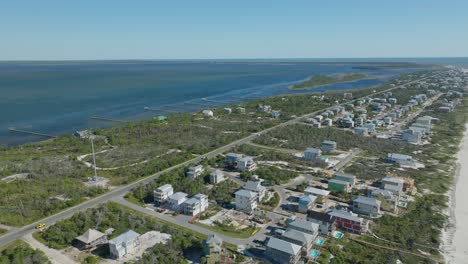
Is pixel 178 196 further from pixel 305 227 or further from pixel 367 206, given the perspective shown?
pixel 367 206

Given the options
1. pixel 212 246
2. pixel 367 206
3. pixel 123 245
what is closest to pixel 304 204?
pixel 367 206

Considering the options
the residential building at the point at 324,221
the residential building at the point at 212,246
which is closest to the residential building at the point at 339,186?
the residential building at the point at 324,221

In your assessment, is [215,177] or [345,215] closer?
[345,215]

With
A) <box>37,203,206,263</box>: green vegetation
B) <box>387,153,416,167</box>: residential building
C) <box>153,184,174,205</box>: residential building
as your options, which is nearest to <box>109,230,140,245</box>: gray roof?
<box>37,203,206,263</box>: green vegetation

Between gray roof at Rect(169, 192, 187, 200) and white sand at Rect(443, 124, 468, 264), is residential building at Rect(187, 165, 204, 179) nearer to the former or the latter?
gray roof at Rect(169, 192, 187, 200)

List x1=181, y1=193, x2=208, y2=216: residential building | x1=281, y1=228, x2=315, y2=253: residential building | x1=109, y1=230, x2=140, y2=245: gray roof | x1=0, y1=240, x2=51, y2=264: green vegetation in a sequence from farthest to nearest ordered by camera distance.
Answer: x1=181, y1=193, x2=208, y2=216: residential building < x1=281, y1=228, x2=315, y2=253: residential building < x1=109, y1=230, x2=140, y2=245: gray roof < x1=0, y1=240, x2=51, y2=264: green vegetation
